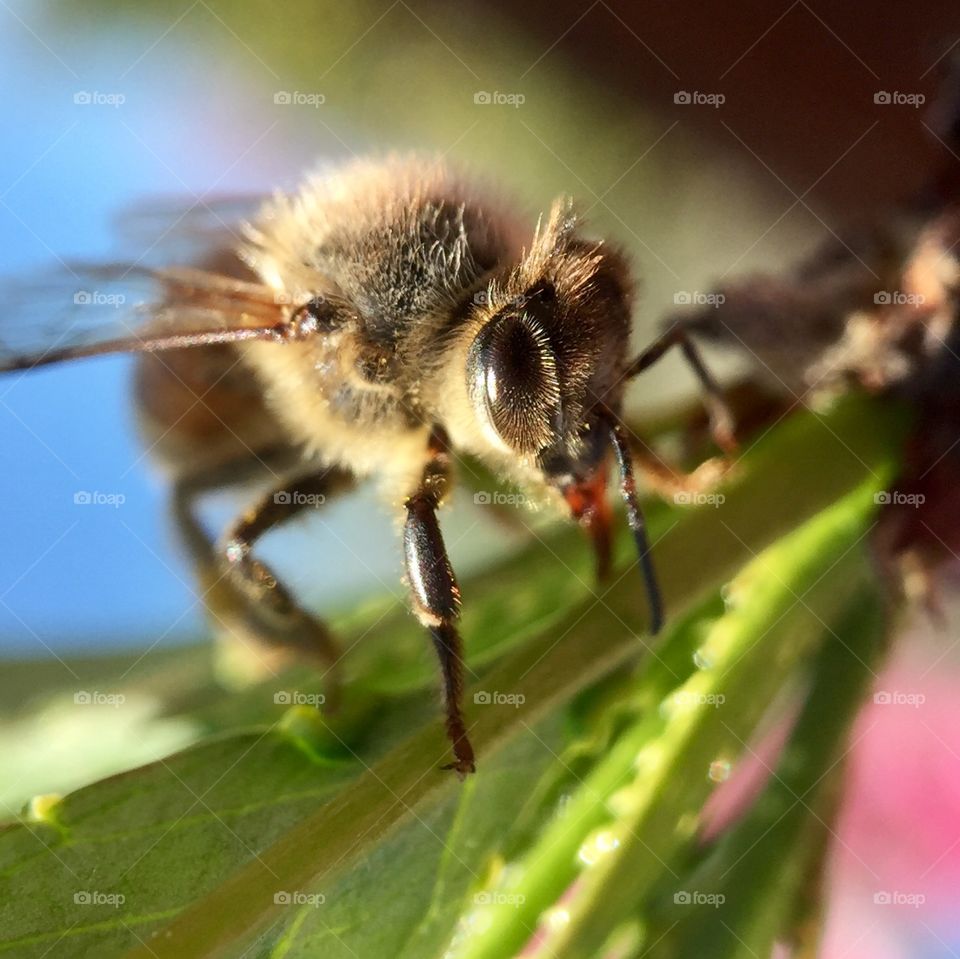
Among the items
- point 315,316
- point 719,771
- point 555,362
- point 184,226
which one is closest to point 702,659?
point 719,771

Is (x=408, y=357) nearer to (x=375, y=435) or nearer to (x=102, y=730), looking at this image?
(x=375, y=435)

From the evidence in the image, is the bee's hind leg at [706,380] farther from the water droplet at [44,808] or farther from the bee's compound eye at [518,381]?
the water droplet at [44,808]

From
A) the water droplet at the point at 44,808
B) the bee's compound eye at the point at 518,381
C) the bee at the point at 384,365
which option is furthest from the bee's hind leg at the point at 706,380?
the water droplet at the point at 44,808

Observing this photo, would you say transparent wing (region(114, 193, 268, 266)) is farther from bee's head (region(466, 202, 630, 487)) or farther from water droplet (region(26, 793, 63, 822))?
water droplet (region(26, 793, 63, 822))

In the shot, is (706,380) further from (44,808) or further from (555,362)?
(44,808)

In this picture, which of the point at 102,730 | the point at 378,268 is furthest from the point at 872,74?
the point at 102,730

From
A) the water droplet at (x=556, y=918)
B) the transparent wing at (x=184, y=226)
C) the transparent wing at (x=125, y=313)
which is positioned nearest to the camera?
the water droplet at (x=556, y=918)

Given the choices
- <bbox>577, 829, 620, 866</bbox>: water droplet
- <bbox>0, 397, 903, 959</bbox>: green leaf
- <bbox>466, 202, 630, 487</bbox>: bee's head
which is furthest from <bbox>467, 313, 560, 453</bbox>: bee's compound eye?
<bbox>577, 829, 620, 866</bbox>: water droplet
